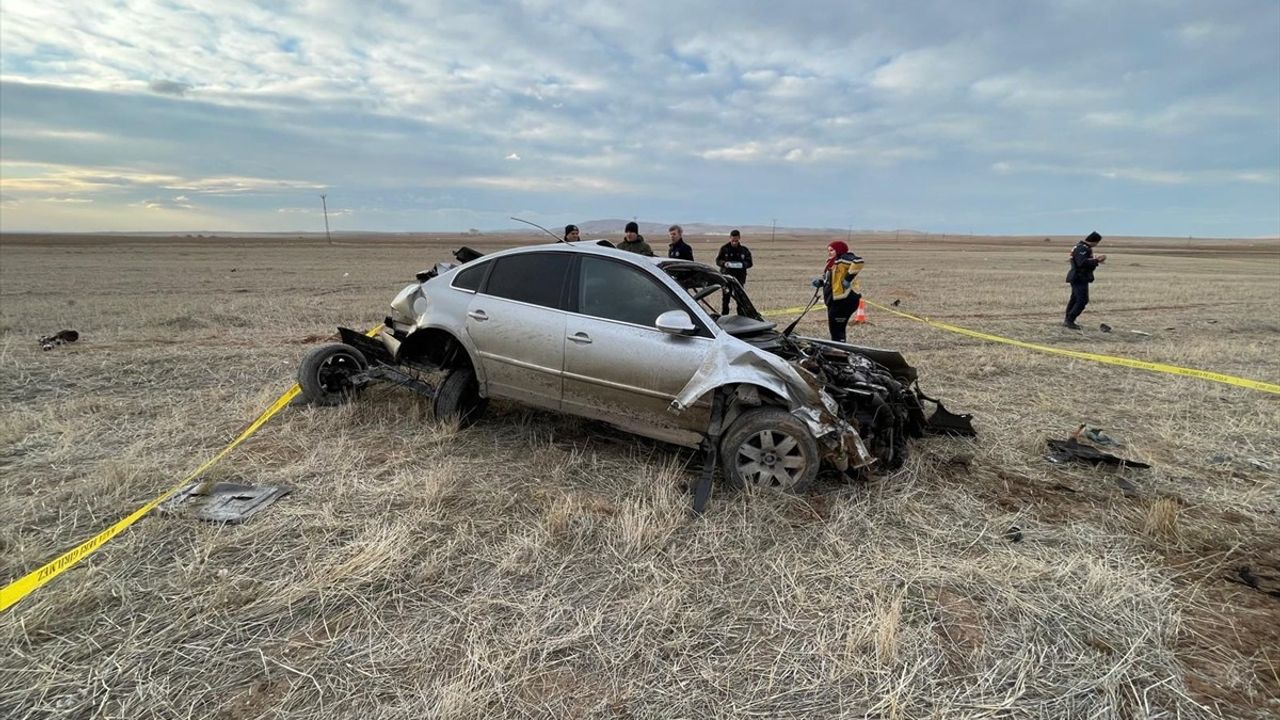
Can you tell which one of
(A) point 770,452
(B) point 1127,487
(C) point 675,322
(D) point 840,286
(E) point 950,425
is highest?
(D) point 840,286

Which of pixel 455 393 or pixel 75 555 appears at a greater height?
pixel 455 393

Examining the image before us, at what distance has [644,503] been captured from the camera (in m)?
3.61

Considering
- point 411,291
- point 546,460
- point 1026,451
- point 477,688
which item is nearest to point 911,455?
point 1026,451

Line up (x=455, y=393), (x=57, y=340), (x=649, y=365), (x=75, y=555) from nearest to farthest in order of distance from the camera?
1. (x=75, y=555)
2. (x=649, y=365)
3. (x=455, y=393)
4. (x=57, y=340)

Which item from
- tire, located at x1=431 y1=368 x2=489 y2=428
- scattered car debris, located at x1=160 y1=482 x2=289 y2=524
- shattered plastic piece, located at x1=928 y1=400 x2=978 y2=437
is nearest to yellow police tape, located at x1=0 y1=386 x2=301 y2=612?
scattered car debris, located at x1=160 y1=482 x2=289 y2=524

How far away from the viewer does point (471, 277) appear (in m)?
4.79

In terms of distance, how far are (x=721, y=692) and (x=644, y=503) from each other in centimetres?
140

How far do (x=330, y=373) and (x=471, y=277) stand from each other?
1721 mm

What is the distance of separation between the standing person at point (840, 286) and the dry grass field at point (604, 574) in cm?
268

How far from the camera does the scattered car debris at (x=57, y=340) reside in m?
7.59

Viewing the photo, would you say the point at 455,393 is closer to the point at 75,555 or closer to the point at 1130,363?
the point at 75,555

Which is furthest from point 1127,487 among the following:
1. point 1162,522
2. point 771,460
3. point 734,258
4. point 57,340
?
point 57,340

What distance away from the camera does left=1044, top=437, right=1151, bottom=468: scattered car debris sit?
4.48 metres

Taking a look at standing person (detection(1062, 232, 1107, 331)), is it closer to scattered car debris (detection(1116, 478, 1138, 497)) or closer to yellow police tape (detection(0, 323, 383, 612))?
scattered car debris (detection(1116, 478, 1138, 497))
